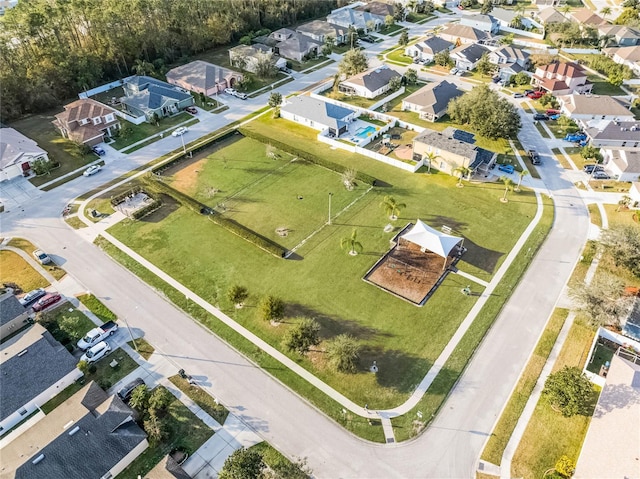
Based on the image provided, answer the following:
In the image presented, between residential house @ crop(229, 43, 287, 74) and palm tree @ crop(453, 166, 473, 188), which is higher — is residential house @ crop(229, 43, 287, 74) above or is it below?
above

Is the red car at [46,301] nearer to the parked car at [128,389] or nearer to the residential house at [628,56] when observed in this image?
the parked car at [128,389]

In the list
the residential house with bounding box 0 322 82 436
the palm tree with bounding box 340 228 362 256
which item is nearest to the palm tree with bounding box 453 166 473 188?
the palm tree with bounding box 340 228 362 256

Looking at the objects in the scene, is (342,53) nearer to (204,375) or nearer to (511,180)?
(511,180)

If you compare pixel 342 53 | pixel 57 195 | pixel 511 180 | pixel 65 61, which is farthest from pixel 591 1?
pixel 57 195

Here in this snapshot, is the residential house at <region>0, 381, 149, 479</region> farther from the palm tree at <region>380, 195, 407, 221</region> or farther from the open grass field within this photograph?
the palm tree at <region>380, 195, 407, 221</region>

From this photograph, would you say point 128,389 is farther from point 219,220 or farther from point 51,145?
point 51,145

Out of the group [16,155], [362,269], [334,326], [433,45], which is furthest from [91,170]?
[433,45]

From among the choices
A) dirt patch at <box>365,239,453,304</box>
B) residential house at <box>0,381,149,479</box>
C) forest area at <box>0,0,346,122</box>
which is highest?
forest area at <box>0,0,346,122</box>
